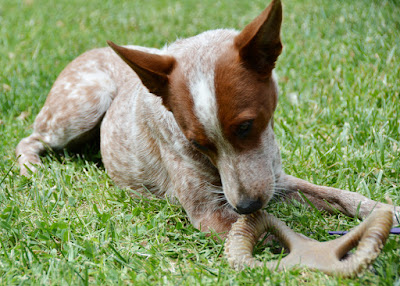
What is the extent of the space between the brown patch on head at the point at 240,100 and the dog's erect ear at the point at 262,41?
0.04 metres

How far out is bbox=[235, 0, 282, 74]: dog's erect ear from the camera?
8.01 ft

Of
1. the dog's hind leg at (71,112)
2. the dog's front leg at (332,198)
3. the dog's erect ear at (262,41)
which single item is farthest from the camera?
the dog's hind leg at (71,112)

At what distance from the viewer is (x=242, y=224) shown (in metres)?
2.70

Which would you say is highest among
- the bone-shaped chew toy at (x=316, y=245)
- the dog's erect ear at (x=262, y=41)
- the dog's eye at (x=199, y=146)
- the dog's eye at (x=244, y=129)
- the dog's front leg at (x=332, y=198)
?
the dog's erect ear at (x=262, y=41)

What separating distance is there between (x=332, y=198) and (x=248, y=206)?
30.5 inches

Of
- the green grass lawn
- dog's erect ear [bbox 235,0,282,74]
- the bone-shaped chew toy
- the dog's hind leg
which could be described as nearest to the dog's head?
dog's erect ear [bbox 235,0,282,74]

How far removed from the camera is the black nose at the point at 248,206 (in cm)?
274

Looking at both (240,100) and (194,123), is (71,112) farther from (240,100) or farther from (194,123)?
(240,100)

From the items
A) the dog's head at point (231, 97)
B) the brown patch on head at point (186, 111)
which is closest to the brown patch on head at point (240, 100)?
the dog's head at point (231, 97)

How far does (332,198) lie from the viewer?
323 centimetres

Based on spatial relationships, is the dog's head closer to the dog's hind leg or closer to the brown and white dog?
the brown and white dog

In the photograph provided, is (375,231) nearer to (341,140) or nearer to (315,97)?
(341,140)

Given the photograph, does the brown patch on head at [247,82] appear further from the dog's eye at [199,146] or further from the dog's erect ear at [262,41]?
the dog's eye at [199,146]

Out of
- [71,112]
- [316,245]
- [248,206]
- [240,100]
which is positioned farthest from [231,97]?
[71,112]
